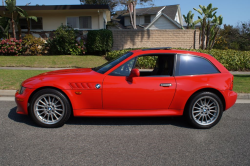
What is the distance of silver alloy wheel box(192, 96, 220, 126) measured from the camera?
485 cm

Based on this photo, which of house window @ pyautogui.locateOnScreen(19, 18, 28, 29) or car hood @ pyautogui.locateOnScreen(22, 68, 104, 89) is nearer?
car hood @ pyautogui.locateOnScreen(22, 68, 104, 89)

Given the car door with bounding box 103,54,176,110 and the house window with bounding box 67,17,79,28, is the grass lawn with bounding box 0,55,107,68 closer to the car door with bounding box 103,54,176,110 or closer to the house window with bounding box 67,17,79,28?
the house window with bounding box 67,17,79,28

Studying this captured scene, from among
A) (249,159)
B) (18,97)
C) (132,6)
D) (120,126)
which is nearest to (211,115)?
(249,159)

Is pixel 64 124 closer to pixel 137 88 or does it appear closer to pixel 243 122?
pixel 137 88

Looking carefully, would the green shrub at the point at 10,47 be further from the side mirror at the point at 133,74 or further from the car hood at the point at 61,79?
the side mirror at the point at 133,74

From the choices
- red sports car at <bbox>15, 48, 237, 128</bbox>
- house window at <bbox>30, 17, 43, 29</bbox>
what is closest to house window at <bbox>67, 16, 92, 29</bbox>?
house window at <bbox>30, 17, 43, 29</bbox>

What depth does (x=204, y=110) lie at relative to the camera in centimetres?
487

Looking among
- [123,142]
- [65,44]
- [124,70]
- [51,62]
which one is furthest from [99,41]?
[123,142]

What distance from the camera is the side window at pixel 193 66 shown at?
4.91 metres

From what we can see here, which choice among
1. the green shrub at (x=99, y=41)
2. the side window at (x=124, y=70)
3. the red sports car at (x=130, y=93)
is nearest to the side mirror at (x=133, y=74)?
the red sports car at (x=130, y=93)

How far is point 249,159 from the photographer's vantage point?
357cm

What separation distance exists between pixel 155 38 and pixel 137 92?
1496 cm

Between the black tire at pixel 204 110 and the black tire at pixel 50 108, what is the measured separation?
243 cm

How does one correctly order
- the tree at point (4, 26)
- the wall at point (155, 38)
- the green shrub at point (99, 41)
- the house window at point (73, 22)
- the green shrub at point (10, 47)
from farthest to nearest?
the house window at point (73, 22), the wall at point (155, 38), the tree at point (4, 26), the green shrub at point (99, 41), the green shrub at point (10, 47)
